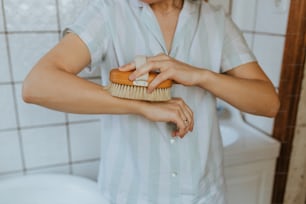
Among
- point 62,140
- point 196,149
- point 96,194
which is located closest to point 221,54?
point 196,149

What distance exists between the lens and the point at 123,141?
2.14 ft

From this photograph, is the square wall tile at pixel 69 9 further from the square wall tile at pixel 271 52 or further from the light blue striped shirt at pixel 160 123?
the square wall tile at pixel 271 52

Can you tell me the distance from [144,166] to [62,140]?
424 mm

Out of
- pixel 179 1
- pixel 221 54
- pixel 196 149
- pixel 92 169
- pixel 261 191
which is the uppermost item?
pixel 179 1

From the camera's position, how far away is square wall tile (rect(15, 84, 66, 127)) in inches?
35.3

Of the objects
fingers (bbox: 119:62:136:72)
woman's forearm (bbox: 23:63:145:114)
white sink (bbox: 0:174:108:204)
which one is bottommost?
white sink (bbox: 0:174:108:204)

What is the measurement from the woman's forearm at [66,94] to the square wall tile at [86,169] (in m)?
0.52

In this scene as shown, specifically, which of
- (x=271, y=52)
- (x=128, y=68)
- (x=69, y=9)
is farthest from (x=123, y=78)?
(x=271, y=52)

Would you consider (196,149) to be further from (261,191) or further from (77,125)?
(261,191)

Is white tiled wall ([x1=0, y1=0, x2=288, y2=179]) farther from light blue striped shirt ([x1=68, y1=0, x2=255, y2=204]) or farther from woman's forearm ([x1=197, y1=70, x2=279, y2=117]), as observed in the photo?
woman's forearm ([x1=197, y1=70, x2=279, y2=117])

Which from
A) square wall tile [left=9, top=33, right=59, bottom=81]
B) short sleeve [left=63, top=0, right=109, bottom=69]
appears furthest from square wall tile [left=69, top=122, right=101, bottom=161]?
short sleeve [left=63, top=0, right=109, bottom=69]

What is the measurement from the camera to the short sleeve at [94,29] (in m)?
0.56

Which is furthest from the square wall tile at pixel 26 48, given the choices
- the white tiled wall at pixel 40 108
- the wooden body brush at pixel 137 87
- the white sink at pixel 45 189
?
the wooden body brush at pixel 137 87

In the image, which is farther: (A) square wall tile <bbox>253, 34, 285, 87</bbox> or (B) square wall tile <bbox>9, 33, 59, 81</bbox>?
(A) square wall tile <bbox>253, 34, 285, 87</bbox>
